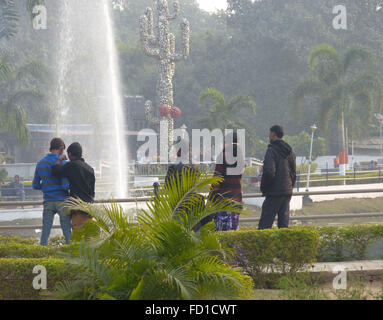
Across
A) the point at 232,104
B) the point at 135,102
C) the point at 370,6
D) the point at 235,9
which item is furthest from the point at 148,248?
the point at 235,9

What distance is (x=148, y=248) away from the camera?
13.2 feet

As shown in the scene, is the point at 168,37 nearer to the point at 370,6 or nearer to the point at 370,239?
the point at 370,239

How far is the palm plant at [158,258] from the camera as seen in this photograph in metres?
3.84

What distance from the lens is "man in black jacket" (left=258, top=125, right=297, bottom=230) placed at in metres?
6.40

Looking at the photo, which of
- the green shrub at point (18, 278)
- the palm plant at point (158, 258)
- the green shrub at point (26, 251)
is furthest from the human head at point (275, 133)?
the green shrub at point (18, 278)

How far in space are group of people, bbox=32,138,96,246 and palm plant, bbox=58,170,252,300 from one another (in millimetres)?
1905

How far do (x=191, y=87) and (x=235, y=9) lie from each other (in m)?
8.77

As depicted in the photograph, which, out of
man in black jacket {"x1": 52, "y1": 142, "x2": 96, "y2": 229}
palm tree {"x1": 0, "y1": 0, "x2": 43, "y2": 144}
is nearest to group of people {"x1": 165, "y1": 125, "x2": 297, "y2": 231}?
man in black jacket {"x1": 52, "y1": 142, "x2": 96, "y2": 229}

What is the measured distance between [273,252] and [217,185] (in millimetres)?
1011

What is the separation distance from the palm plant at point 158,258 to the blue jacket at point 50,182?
218 centimetres

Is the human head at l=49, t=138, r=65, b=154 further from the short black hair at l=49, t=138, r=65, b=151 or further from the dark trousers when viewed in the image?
the dark trousers

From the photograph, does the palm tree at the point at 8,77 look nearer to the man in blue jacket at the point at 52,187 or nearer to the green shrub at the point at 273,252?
the man in blue jacket at the point at 52,187

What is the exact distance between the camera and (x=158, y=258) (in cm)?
399

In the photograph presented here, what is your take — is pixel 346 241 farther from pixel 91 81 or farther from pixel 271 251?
pixel 91 81
